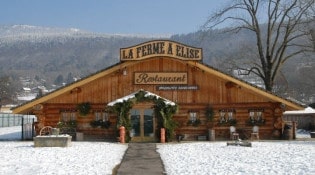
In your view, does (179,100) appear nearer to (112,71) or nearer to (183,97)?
(183,97)

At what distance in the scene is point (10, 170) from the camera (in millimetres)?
16078

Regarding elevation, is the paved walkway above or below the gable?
below

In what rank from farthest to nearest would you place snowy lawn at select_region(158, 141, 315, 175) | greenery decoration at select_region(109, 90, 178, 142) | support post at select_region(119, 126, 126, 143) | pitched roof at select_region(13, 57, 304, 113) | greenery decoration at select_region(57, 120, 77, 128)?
greenery decoration at select_region(57, 120, 77, 128)
pitched roof at select_region(13, 57, 304, 113)
greenery decoration at select_region(109, 90, 178, 142)
support post at select_region(119, 126, 126, 143)
snowy lawn at select_region(158, 141, 315, 175)

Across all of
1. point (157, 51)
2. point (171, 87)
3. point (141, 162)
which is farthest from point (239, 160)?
point (157, 51)

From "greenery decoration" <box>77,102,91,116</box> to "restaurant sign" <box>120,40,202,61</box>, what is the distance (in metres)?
3.75

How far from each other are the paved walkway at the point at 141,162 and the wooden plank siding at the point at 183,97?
621 cm

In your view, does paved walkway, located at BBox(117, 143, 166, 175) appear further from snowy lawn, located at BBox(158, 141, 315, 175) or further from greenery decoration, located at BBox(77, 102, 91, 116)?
greenery decoration, located at BBox(77, 102, 91, 116)

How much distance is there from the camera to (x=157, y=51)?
2897 cm

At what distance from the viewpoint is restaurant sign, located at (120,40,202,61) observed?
2892cm

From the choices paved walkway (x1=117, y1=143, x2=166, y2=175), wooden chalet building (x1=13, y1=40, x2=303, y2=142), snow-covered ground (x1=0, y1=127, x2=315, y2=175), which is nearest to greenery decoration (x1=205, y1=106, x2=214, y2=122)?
wooden chalet building (x1=13, y1=40, x2=303, y2=142)

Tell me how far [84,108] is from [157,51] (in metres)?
5.91

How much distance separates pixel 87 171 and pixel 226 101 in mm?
15687

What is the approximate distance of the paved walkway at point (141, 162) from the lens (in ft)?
52.6

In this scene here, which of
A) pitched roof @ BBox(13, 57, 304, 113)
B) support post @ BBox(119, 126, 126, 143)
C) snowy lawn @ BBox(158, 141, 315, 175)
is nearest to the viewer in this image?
snowy lawn @ BBox(158, 141, 315, 175)
